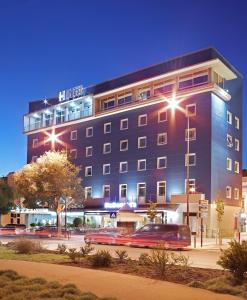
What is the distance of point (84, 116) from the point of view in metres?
69.1

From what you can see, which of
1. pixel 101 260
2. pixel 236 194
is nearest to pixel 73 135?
pixel 236 194

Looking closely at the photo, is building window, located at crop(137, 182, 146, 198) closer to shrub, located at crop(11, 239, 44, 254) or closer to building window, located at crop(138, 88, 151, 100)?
building window, located at crop(138, 88, 151, 100)

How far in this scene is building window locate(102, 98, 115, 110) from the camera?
Answer: 2626 inches

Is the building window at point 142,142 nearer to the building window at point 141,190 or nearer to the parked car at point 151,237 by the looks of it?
the building window at point 141,190

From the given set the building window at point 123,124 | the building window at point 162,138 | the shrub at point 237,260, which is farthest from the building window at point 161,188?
the shrub at point 237,260

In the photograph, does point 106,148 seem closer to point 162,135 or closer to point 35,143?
point 162,135

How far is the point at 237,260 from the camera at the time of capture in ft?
43.8

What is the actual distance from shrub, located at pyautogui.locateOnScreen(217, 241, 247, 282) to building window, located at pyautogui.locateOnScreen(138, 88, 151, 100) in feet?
158

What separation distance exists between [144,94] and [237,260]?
49.8 metres

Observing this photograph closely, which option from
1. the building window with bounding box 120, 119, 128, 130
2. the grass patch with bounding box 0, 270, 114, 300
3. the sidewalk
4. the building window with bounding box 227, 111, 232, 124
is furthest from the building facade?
the grass patch with bounding box 0, 270, 114, 300

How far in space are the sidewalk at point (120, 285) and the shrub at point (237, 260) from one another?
1.56 metres

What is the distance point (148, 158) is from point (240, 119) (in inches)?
494

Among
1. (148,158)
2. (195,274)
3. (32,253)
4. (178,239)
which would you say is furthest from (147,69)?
(195,274)

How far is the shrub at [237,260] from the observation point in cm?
1330
